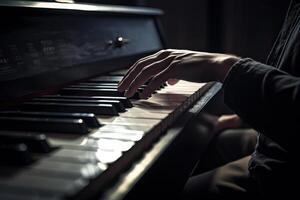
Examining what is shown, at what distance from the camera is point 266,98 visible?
63cm

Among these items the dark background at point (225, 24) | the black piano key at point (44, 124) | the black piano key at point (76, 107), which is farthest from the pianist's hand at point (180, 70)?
the dark background at point (225, 24)

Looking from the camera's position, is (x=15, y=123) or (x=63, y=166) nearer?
(x=63, y=166)

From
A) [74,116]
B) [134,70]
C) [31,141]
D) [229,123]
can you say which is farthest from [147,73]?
[229,123]

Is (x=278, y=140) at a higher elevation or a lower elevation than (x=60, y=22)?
lower

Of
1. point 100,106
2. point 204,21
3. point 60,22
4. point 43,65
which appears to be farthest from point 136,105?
point 204,21

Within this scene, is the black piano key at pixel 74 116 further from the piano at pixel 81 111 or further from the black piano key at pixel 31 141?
the black piano key at pixel 31 141

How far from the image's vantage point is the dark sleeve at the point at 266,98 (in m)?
0.61

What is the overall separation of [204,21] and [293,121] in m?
1.68

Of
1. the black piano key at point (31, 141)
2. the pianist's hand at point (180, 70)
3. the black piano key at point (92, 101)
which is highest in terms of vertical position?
the black piano key at point (31, 141)

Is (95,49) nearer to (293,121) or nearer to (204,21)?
(293,121)

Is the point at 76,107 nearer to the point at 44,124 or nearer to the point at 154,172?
the point at 44,124

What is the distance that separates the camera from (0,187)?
369 millimetres

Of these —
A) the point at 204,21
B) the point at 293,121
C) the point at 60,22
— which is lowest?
the point at 204,21

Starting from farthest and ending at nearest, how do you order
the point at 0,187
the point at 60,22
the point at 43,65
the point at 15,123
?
the point at 60,22, the point at 43,65, the point at 15,123, the point at 0,187
